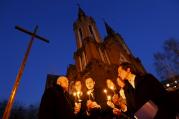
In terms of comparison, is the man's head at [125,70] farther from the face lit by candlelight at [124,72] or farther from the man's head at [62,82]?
the man's head at [62,82]

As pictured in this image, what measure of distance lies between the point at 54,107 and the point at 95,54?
19.5 m

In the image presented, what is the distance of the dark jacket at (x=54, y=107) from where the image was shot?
4.79 metres

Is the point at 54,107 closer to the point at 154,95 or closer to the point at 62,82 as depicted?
the point at 62,82

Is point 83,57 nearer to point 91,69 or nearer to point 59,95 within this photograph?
point 91,69

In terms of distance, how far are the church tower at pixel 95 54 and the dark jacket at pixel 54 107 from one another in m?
15.4

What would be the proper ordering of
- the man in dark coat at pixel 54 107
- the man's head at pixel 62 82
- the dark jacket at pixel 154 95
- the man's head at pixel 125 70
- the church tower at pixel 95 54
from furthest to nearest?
the church tower at pixel 95 54 → the man's head at pixel 62 82 → the man's head at pixel 125 70 → the man in dark coat at pixel 54 107 → the dark jacket at pixel 154 95

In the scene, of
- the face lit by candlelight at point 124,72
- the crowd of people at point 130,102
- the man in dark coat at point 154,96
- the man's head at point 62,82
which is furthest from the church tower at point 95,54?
the man in dark coat at point 154,96

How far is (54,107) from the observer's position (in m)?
5.01

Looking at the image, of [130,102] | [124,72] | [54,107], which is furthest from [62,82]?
[130,102]

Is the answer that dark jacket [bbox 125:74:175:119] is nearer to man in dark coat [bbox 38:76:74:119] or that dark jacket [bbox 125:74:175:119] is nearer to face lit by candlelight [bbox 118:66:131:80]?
face lit by candlelight [bbox 118:66:131:80]

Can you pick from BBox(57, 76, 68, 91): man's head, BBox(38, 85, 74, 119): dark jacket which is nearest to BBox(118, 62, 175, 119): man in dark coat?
BBox(38, 85, 74, 119): dark jacket

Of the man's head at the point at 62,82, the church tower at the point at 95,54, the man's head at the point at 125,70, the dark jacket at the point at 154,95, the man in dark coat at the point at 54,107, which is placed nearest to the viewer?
the dark jacket at the point at 154,95

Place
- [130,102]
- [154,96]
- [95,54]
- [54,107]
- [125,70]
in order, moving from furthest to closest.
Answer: [95,54]
[130,102]
[125,70]
[54,107]
[154,96]

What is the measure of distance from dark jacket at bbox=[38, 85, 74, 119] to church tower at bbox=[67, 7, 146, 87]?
15411mm
